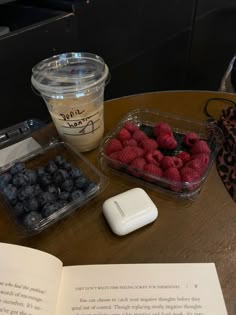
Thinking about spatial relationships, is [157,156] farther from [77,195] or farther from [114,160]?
[77,195]

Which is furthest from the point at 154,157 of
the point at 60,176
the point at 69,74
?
the point at 69,74

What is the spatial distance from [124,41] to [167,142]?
0.93 meters

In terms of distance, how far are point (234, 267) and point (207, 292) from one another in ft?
0.23

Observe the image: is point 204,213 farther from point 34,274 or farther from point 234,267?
point 34,274

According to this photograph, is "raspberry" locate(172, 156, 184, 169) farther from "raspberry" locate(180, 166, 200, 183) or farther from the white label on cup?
the white label on cup

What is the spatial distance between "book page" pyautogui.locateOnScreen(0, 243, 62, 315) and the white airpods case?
0.12m

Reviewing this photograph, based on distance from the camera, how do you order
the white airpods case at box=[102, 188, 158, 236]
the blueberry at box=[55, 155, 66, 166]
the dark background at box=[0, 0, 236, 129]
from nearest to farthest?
the white airpods case at box=[102, 188, 158, 236]
the blueberry at box=[55, 155, 66, 166]
the dark background at box=[0, 0, 236, 129]

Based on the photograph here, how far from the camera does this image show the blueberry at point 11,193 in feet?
1.98

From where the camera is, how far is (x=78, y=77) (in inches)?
28.5

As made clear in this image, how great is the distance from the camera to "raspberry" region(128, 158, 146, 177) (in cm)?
65

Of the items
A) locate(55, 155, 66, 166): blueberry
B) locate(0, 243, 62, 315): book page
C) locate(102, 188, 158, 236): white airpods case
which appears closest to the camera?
locate(0, 243, 62, 315): book page

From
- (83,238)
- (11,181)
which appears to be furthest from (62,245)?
(11,181)

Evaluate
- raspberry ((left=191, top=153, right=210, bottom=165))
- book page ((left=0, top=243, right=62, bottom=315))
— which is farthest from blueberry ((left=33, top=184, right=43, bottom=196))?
raspberry ((left=191, top=153, right=210, bottom=165))

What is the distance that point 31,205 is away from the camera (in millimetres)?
575
